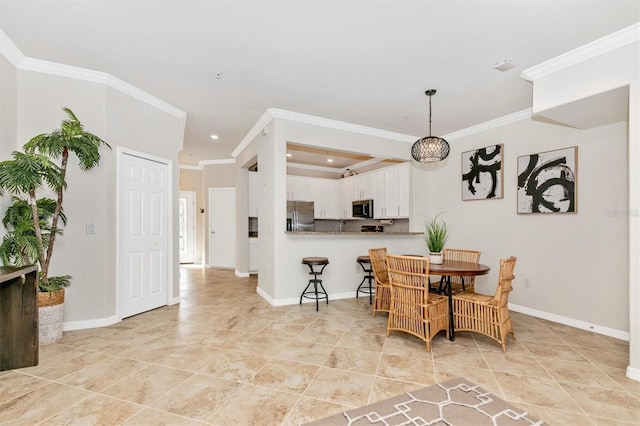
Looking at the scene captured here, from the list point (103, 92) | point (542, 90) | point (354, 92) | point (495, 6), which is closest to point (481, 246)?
point (542, 90)

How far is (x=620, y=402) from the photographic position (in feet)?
6.81

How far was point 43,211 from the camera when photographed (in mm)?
2939

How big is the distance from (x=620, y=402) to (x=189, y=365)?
321 cm

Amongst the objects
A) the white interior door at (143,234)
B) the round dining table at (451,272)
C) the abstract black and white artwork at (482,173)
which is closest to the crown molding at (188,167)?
the white interior door at (143,234)

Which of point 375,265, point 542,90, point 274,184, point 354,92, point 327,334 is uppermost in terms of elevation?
point 354,92

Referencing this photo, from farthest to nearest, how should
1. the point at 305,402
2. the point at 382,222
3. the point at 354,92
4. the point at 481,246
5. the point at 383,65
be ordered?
the point at 382,222, the point at 481,246, the point at 354,92, the point at 383,65, the point at 305,402

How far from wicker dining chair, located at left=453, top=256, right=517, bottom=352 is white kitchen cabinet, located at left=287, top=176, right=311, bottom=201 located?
15.3ft

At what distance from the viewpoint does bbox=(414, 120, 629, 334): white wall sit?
3.33m

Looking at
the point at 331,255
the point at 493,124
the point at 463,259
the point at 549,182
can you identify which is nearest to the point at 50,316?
the point at 331,255

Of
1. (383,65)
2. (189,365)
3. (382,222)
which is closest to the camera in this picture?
(189,365)

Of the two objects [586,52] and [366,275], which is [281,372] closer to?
[366,275]

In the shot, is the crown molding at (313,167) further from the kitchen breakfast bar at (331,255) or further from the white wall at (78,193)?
the white wall at (78,193)

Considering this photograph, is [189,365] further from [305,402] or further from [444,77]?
[444,77]

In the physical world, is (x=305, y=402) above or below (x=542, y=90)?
below
